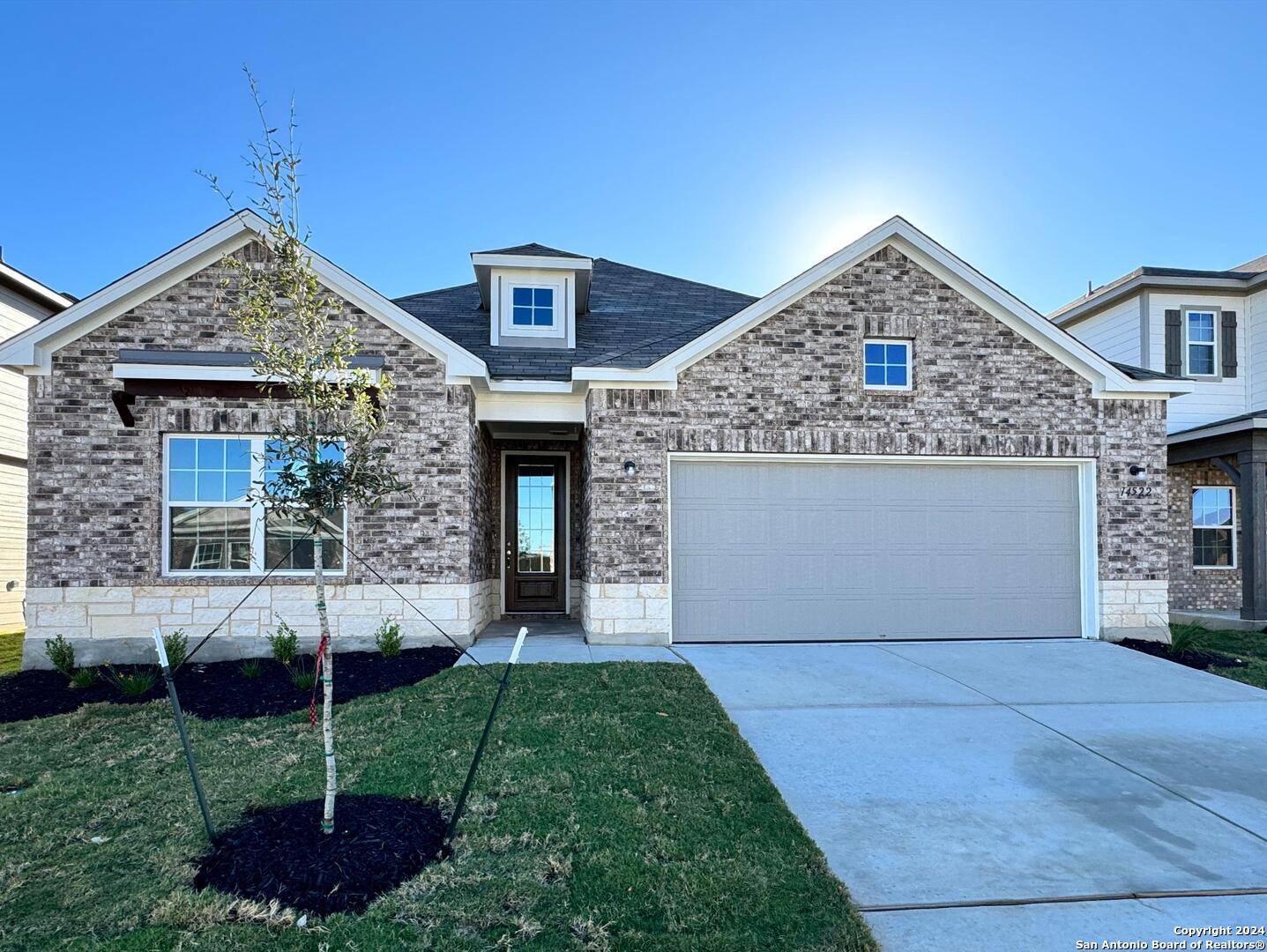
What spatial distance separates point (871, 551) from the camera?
9.33m

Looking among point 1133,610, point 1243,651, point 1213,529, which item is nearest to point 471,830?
point 1133,610

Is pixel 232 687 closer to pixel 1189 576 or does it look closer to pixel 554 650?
pixel 554 650

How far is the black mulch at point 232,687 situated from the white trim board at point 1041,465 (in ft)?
11.1

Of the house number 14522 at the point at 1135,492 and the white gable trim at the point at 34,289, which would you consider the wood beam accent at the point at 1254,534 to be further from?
the white gable trim at the point at 34,289

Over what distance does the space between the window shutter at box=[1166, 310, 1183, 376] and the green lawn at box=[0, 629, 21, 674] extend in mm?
17814

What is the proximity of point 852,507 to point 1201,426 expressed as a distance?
7.41 m

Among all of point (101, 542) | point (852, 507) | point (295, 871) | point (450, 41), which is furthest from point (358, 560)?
point (450, 41)

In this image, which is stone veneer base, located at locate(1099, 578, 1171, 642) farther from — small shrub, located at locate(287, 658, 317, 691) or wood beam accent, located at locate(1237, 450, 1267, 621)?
small shrub, located at locate(287, 658, 317, 691)

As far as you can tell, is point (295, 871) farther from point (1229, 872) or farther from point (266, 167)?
point (1229, 872)

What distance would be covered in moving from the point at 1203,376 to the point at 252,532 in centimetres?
1563

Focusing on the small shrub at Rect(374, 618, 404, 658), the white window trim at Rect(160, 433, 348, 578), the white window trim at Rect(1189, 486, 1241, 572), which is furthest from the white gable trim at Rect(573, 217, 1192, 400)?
the white window trim at Rect(1189, 486, 1241, 572)

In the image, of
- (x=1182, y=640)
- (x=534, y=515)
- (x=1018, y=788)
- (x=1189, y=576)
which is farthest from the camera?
(x=1189, y=576)

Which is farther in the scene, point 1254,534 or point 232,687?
point 1254,534

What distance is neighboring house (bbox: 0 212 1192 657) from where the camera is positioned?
8297 millimetres
